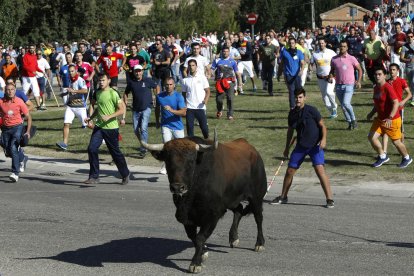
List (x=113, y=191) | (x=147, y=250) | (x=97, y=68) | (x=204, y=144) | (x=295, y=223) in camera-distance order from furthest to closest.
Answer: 1. (x=97, y=68)
2. (x=113, y=191)
3. (x=295, y=223)
4. (x=147, y=250)
5. (x=204, y=144)

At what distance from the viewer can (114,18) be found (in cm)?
6731

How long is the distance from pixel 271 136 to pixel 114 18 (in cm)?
4822

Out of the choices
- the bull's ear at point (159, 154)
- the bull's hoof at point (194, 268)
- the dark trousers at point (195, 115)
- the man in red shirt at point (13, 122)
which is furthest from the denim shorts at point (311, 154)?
the man in red shirt at point (13, 122)

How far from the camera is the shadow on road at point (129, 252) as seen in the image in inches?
406

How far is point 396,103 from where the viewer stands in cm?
1619

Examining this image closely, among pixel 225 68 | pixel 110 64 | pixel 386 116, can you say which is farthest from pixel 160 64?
pixel 386 116

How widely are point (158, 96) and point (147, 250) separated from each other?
6395mm

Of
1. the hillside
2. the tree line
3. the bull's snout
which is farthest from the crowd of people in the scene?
A: the hillside

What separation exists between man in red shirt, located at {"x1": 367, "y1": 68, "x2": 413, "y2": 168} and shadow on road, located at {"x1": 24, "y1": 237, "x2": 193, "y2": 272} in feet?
21.3

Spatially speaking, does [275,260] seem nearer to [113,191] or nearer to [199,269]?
[199,269]

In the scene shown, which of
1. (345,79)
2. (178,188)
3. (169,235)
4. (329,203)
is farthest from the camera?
(345,79)

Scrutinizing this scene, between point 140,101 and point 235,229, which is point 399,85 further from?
point 235,229

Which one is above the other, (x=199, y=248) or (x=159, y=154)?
(x=159, y=154)

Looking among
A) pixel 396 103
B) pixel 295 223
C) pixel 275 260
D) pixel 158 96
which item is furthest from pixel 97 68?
pixel 275 260
